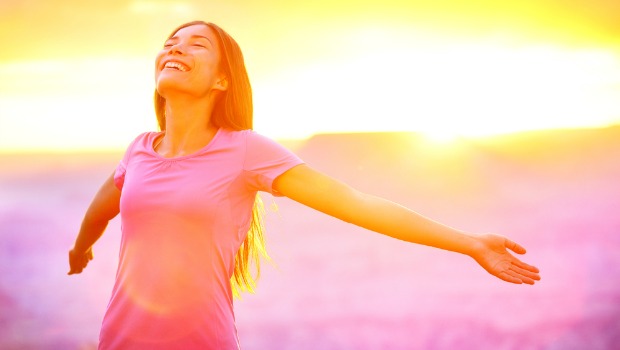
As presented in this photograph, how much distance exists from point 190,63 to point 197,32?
8.8 inches

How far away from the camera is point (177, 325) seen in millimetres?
2889

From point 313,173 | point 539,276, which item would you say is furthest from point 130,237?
point 539,276

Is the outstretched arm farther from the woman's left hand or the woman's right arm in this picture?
the woman's right arm

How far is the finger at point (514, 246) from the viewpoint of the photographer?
2.99 meters

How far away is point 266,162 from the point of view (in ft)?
10.0

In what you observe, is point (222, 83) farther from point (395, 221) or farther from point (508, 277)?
point (508, 277)

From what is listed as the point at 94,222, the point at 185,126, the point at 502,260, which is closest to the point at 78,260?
the point at 94,222

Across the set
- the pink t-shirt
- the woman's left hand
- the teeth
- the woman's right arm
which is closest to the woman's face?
the teeth

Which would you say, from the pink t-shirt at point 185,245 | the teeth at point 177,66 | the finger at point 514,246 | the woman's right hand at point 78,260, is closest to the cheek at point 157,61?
the teeth at point 177,66

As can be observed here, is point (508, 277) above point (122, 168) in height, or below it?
above

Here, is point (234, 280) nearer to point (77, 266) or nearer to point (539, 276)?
point (77, 266)

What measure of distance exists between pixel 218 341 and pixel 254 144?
915 mm

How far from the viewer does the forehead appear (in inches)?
133

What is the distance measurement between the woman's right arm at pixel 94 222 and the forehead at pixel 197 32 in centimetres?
99
